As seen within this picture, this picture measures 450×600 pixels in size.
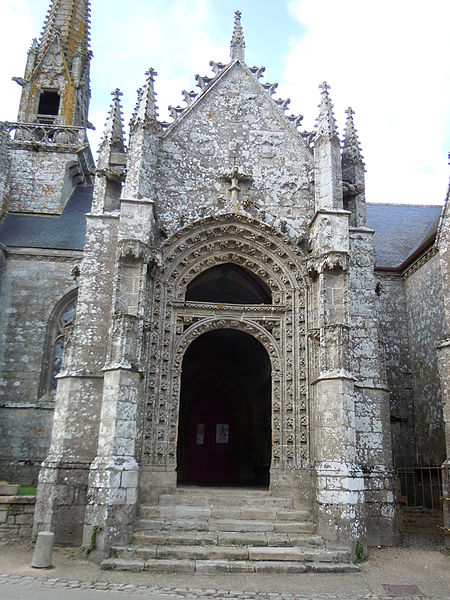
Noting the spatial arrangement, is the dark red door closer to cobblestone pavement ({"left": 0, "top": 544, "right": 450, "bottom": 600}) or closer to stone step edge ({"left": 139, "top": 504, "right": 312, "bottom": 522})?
stone step edge ({"left": 139, "top": 504, "right": 312, "bottom": 522})

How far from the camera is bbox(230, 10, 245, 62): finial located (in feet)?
38.9

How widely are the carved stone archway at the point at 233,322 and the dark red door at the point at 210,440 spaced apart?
15.2 ft

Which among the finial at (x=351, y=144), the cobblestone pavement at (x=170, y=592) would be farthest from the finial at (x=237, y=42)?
the cobblestone pavement at (x=170, y=592)

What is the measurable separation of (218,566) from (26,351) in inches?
353

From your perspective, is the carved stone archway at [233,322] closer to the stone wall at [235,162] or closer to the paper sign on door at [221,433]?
the stone wall at [235,162]

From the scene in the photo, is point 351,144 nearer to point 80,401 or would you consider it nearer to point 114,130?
point 114,130

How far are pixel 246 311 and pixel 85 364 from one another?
309 centimetres

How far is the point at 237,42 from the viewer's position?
1202 centimetres

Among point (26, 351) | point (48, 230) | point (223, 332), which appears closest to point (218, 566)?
point (223, 332)

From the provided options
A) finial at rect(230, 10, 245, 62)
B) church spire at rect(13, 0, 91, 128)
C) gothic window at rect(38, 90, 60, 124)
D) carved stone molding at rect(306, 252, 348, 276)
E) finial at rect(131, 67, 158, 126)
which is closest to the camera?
carved stone molding at rect(306, 252, 348, 276)

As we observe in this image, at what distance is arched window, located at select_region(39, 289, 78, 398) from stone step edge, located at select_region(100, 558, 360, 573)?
7568 millimetres

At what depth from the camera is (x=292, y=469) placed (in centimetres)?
909

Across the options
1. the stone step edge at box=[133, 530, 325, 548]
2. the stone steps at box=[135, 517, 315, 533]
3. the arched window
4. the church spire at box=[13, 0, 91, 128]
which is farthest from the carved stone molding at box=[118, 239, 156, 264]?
the church spire at box=[13, 0, 91, 128]

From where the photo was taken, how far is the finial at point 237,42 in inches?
467
